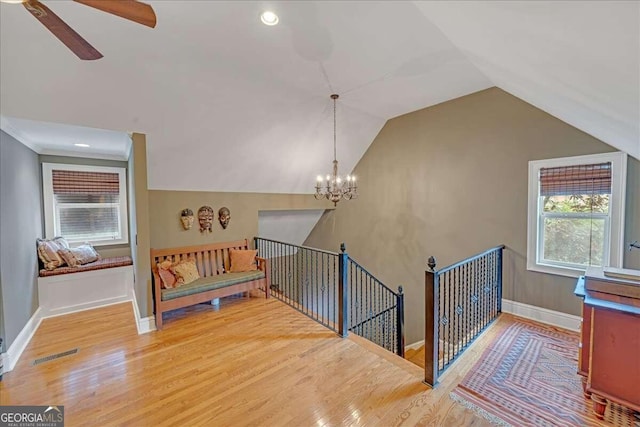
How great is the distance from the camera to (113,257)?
15.6 ft

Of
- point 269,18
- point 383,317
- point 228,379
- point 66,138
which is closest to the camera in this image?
point 269,18

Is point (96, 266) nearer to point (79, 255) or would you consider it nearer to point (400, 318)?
point (79, 255)

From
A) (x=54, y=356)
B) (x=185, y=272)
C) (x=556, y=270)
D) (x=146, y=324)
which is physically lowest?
(x=54, y=356)

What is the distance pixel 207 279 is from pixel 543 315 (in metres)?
4.45

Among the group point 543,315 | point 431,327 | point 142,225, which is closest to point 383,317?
point 543,315

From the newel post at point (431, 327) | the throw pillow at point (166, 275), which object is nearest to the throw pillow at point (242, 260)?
the throw pillow at point (166, 275)

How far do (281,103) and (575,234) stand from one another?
3923 millimetres

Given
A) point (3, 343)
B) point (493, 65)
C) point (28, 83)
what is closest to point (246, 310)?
point (3, 343)

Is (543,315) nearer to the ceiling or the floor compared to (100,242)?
nearer to the floor

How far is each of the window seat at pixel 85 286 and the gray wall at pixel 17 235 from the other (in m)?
0.16

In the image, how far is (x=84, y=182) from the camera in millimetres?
4539

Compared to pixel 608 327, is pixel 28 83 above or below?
above

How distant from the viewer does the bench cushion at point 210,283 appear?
11.5ft

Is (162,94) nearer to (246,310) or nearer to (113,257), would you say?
(246,310)
